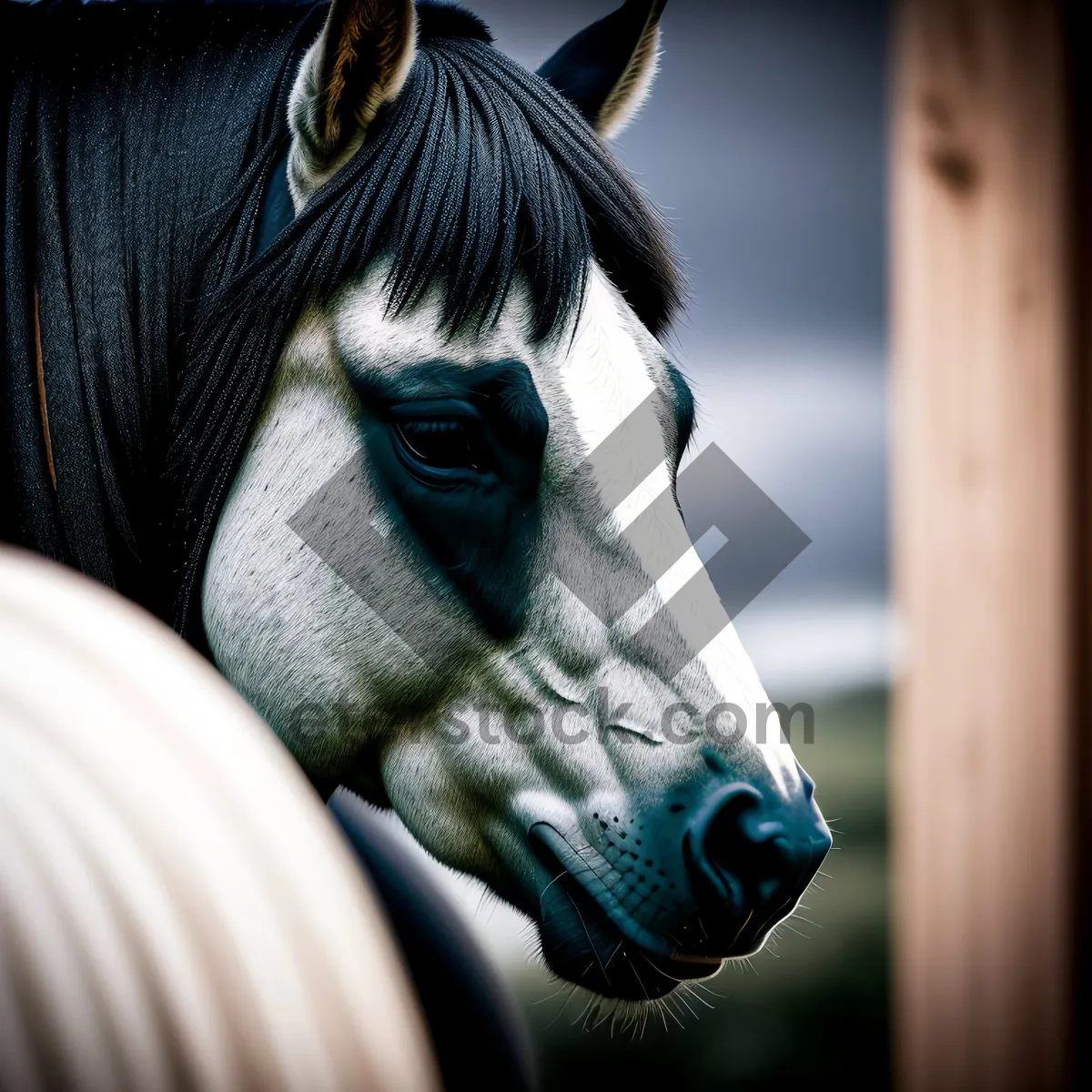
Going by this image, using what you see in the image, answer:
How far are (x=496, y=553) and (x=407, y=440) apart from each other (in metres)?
0.14

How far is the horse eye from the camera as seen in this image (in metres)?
0.85

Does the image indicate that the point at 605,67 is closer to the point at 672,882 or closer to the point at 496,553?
the point at 496,553

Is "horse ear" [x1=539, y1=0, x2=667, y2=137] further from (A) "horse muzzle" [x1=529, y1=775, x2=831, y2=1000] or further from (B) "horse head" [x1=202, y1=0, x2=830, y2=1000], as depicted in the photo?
(A) "horse muzzle" [x1=529, y1=775, x2=831, y2=1000]

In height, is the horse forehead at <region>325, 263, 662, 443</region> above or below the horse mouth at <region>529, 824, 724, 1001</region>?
above

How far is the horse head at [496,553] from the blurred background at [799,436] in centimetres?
26

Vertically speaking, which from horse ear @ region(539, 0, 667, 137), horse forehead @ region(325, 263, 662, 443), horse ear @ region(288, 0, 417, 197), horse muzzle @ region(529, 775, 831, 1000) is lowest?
Result: horse muzzle @ region(529, 775, 831, 1000)

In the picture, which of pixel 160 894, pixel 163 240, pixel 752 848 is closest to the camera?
pixel 160 894

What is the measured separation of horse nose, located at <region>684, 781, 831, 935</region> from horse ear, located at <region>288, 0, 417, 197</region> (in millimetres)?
709

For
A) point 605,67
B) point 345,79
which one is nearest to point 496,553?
point 345,79

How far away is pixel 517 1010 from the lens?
3.69 ft

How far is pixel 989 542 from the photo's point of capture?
1.06m

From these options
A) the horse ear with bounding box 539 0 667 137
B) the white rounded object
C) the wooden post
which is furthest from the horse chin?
the horse ear with bounding box 539 0 667 137

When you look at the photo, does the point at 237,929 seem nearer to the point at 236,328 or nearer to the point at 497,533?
the point at 497,533

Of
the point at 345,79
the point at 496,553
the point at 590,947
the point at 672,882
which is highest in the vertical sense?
the point at 345,79
